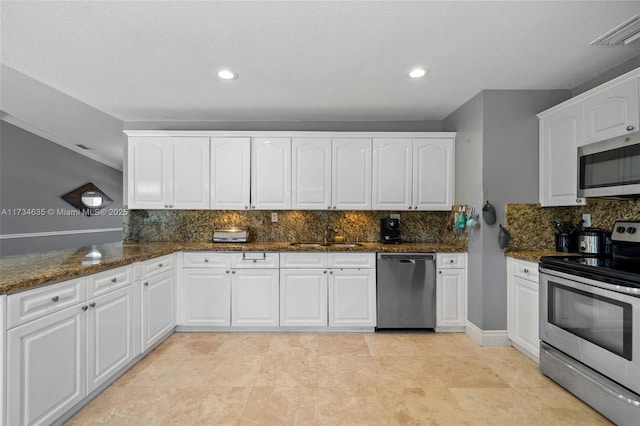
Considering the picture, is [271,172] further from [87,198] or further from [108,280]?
[87,198]

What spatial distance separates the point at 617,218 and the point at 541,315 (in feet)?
3.52

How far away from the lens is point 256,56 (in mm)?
2160

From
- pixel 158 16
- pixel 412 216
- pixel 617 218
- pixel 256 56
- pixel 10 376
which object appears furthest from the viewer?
pixel 412 216

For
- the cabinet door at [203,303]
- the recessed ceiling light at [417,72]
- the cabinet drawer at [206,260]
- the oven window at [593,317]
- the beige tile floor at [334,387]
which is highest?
the recessed ceiling light at [417,72]

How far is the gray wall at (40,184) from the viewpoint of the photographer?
11.6 ft

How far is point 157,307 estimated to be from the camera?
9.03 feet

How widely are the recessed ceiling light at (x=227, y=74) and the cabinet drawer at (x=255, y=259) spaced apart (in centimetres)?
175

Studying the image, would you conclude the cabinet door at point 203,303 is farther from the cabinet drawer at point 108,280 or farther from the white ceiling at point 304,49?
the white ceiling at point 304,49

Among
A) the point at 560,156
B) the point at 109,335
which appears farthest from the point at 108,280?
the point at 560,156

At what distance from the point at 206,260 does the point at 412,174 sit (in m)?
2.56

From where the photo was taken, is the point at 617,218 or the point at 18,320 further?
the point at 617,218

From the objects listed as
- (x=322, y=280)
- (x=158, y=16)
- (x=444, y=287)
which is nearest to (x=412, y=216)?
(x=444, y=287)

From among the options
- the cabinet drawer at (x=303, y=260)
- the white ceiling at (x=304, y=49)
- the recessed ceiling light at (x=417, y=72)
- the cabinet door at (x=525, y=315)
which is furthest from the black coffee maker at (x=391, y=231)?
the recessed ceiling light at (x=417, y=72)

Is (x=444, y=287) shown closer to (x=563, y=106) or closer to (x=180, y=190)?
(x=563, y=106)
